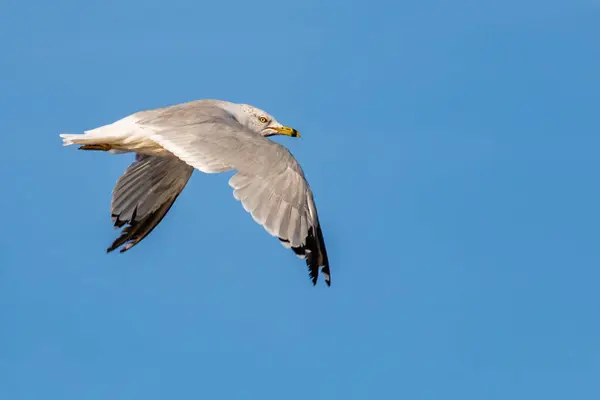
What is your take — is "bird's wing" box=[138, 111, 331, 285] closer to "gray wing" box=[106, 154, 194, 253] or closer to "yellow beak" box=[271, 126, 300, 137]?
"yellow beak" box=[271, 126, 300, 137]

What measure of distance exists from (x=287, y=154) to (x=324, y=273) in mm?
1089

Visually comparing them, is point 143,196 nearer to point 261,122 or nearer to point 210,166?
point 261,122

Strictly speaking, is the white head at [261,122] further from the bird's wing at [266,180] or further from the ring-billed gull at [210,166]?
the bird's wing at [266,180]

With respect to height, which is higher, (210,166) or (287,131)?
(287,131)

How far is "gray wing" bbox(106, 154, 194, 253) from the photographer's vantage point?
14.0m

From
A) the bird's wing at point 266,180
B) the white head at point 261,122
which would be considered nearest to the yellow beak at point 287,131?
the white head at point 261,122

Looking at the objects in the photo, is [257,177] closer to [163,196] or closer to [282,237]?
[282,237]

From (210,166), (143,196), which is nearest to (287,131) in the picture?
(143,196)

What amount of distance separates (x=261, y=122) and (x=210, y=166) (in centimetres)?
271

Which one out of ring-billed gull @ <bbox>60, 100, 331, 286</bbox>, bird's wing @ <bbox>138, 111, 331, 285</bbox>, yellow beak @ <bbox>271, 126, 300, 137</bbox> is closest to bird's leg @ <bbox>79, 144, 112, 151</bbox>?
ring-billed gull @ <bbox>60, 100, 331, 286</bbox>

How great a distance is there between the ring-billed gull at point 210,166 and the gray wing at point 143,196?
11mm

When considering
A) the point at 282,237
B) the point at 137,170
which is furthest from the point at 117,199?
the point at 282,237

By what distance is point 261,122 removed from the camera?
13.4 metres

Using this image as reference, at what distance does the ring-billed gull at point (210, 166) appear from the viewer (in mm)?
10414
